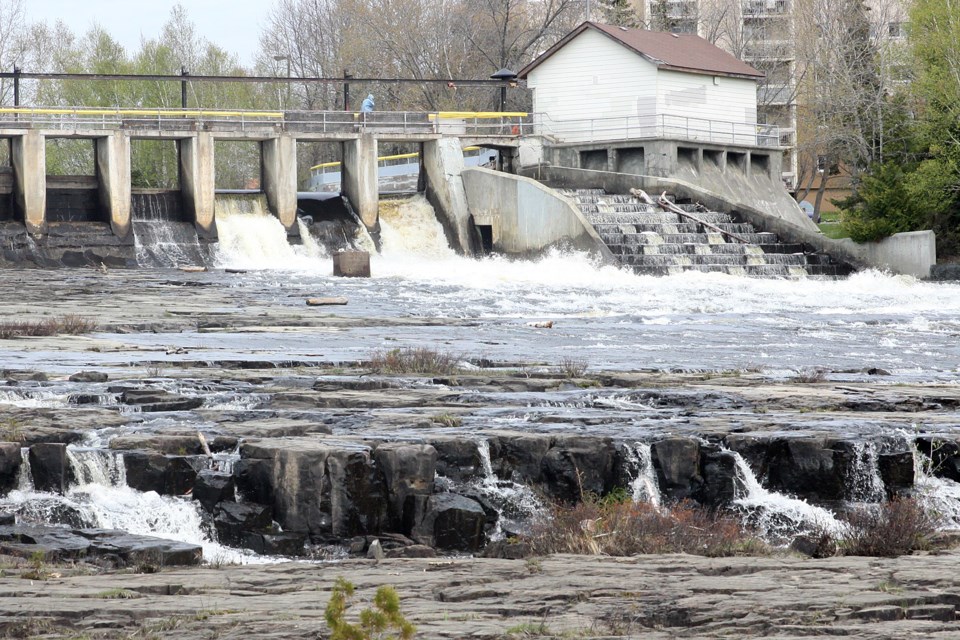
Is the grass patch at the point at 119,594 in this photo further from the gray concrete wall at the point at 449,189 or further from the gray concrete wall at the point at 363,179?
the gray concrete wall at the point at 363,179

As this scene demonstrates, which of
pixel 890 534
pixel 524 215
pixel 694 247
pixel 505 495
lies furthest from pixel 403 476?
pixel 524 215

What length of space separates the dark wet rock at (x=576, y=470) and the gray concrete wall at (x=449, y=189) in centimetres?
3236

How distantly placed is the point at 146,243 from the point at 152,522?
30.8 meters

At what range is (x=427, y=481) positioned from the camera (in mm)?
10688

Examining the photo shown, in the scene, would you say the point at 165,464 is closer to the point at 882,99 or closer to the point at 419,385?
the point at 419,385

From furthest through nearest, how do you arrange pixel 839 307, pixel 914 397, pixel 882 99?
pixel 882 99 → pixel 839 307 → pixel 914 397

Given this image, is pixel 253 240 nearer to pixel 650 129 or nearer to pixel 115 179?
pixel 115 179

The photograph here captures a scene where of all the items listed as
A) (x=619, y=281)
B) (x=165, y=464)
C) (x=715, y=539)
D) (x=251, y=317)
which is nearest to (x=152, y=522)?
(x=165, y=464)

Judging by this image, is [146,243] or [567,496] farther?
[146,243]

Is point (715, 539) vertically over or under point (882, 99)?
under

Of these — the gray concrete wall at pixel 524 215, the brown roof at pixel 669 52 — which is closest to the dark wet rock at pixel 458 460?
the gray concrete wall at pixel 524 215

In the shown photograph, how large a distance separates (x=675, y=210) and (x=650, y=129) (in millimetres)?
5170

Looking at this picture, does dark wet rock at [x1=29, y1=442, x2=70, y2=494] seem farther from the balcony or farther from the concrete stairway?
the balcony

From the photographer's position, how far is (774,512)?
36.3 ft
